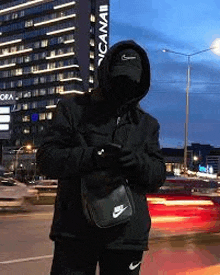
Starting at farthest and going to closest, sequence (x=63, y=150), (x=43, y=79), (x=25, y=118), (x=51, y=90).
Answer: (x=25, y=118) < (x=43, y=79) < (x=51, y=90) < (x=63, y=150)

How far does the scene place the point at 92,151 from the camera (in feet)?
8.00

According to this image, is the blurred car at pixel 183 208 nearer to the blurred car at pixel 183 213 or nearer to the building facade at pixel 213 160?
the blurred car at pixel 183 213

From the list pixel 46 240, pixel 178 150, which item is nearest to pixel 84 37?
pixel 178 150

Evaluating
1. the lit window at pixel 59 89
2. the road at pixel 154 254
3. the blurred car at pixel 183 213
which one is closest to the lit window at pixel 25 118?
the lit window at pixel 59 89

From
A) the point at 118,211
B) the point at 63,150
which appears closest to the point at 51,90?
the point at 63,150

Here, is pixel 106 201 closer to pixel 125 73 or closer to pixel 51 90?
pixel 125 73

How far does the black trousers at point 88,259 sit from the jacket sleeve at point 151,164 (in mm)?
284

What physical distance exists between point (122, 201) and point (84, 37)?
128 meters

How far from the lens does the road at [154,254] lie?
8445mm

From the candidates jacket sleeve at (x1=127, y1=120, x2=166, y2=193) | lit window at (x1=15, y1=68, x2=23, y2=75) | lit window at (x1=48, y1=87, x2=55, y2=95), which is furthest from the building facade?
jacket sleeve at (x1=127, y1=120, x2=166, y2=193)

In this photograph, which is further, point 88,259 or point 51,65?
point 51,65

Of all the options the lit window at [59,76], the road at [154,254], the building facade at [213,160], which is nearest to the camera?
the road at [154,254]

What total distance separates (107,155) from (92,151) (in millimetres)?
89

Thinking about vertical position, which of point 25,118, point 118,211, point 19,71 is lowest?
point 118,211
